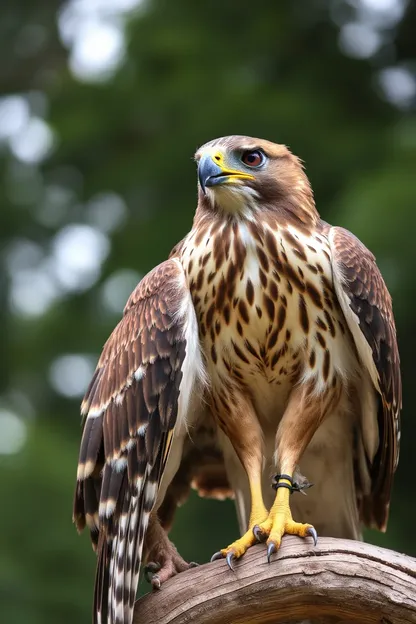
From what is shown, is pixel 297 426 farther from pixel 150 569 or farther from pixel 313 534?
pixel 150 569

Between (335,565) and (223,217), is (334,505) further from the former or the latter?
(223,217)

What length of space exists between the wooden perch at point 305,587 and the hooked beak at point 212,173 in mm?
1277

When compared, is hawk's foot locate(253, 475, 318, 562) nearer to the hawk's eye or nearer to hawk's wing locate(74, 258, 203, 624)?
hawk's wing locate(74, 258, 203, 624)

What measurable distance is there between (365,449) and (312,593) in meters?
0.83

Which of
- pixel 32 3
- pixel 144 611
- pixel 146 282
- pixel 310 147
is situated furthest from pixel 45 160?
pixel 144 611

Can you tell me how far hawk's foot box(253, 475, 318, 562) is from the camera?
4094 mm

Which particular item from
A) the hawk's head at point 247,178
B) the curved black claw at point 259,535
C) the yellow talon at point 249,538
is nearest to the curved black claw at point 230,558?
the yellow talon at point 249,538

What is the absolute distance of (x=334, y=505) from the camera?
4.78 metres

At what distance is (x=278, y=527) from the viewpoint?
415cm

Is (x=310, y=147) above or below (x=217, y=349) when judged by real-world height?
above

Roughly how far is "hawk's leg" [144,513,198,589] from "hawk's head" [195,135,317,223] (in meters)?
1.19

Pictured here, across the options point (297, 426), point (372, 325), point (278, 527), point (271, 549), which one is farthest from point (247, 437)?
point (372, 325)

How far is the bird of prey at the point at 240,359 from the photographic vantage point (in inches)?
167

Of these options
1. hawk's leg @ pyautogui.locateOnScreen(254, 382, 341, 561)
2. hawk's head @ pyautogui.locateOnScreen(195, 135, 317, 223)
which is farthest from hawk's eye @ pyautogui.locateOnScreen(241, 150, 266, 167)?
hawk's leg @ pyautogui.locateOnScreen(254, 382, 341, 561)
